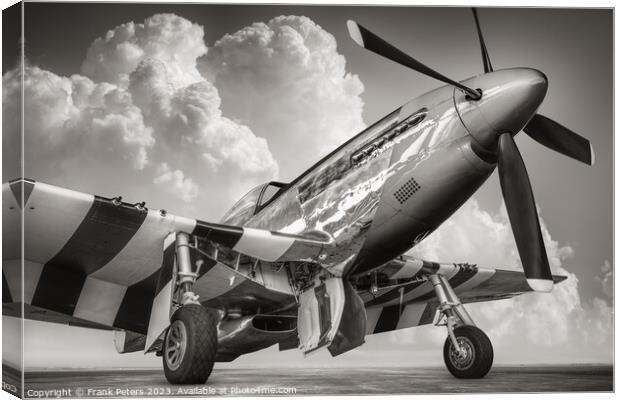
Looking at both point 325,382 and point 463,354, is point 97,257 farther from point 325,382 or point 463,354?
point 463,354

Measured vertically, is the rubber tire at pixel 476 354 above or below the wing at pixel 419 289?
below

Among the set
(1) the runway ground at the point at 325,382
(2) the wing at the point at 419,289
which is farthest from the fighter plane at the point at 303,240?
(1) the runway ground at the point at 325,382

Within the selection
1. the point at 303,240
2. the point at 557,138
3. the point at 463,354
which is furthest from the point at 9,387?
the point at 557,138

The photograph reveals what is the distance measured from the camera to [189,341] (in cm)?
641

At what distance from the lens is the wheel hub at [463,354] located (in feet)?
26.5

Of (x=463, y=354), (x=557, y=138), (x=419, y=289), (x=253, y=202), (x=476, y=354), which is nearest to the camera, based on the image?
(x=557, y=138)

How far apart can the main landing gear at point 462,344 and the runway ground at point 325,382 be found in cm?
12

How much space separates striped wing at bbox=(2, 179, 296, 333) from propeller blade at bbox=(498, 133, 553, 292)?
1.89 m

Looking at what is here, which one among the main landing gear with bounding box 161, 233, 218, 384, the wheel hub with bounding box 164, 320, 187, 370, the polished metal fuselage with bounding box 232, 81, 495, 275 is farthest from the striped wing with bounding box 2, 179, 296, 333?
the wheel hub with bounding box 164, 320, 187, 370

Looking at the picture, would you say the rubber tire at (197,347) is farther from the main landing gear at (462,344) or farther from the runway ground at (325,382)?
the main landing gear at (462,344)

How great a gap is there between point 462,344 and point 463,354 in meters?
0.11

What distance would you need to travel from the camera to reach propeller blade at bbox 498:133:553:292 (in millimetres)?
6625

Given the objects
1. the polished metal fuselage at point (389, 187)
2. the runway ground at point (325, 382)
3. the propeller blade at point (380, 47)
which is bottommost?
the runway ground at point (325, 382)

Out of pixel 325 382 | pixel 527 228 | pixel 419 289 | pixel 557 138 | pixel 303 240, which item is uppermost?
pixel 557 138
